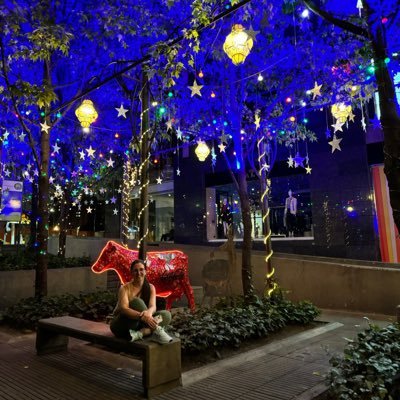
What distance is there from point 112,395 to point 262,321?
353 centimetres

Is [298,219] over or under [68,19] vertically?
under

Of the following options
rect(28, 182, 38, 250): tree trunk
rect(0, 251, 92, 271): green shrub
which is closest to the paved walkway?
rect(0, 251, 92, 271): green shrub

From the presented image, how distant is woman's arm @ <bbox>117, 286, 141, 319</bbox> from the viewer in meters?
4.84

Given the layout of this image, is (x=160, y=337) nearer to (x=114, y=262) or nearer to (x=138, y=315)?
(x=138, y=315)

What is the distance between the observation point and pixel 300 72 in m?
11.3

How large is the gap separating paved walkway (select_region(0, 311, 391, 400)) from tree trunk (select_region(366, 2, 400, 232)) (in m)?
2.23

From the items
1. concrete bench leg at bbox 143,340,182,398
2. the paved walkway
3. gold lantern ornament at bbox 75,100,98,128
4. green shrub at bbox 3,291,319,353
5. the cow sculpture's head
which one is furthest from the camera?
gold lantern ornament at bbox 75,100,98,128

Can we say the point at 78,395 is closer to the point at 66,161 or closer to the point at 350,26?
the point at 350,26

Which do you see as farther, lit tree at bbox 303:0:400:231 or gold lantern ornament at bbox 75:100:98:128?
gold lantern ornament at bbox 75:100:98:128

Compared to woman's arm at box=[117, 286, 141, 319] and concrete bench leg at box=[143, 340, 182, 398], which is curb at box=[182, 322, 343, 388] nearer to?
concrete bench leg at box=[143, 340, 182, 398]

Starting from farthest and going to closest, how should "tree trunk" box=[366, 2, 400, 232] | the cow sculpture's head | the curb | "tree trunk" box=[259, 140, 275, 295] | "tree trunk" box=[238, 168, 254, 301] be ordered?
"tree trunk" box=[259, 140, 275, 295] < "tree trunk" box=[238, 168, 254, 301] < the cow sculpture's head < the curb < "tree trunk" box=[366, 2, 400, 232]

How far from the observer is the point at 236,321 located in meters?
7.07

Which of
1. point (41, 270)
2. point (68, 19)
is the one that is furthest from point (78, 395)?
point (68, 19)

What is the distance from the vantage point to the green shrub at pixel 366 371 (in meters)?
3.87
